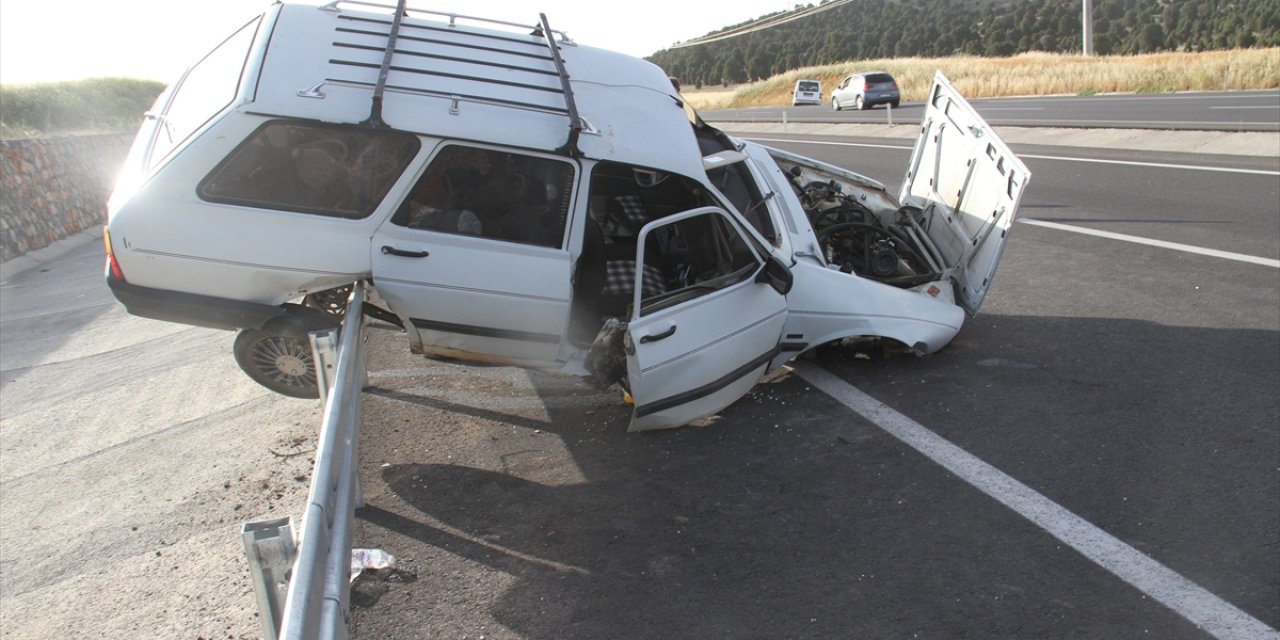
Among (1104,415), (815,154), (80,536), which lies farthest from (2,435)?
(815,154)

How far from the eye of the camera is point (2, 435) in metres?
6.77

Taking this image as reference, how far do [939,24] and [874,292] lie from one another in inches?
2961

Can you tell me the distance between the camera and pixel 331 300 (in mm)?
6059

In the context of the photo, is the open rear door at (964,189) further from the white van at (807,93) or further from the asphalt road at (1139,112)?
the white van at (807,93)

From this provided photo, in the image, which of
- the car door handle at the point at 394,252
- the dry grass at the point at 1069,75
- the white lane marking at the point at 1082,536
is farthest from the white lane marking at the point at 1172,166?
the dry grass at the point at 1069,75

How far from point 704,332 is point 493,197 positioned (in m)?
1.45

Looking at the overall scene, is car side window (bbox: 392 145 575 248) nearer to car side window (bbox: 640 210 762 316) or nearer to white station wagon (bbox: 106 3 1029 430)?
white station wagon (bbox: 106 3 1029 430)

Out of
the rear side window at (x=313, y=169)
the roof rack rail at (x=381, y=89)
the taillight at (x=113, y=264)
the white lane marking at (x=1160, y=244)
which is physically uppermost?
the roof rack rail at (x=381, y=89)

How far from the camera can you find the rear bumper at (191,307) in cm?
562

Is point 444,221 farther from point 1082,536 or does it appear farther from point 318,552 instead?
A: point 1082,536

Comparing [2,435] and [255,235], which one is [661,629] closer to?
[255,235]

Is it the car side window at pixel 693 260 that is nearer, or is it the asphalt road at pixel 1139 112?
the car side window at pixel 693 260

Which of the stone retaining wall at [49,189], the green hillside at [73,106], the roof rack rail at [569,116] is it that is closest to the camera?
the roof rack rail at [569,116]

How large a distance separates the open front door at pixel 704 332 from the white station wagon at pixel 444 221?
14mm
